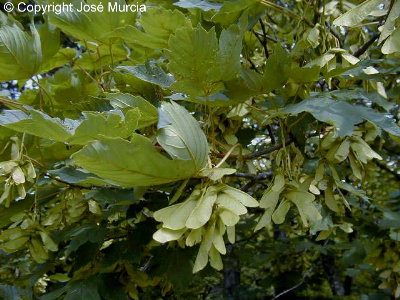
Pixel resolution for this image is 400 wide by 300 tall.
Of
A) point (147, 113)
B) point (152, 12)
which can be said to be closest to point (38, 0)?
point (152, 12)

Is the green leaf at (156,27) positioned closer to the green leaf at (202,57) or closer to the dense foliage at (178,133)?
the dense foliage at (178,133)

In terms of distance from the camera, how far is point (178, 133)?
0.79 meters

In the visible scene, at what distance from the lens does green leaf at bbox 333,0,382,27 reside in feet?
3.56

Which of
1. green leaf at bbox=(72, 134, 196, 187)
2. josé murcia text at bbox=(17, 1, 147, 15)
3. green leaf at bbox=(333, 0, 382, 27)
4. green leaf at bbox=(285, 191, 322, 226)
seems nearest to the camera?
green leaf at bbox=(72, 134, 196, 187)

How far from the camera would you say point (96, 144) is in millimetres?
708

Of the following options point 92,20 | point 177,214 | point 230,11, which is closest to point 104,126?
point 177,214

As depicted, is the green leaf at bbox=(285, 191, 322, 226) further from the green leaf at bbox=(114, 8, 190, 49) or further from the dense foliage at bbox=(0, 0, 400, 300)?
the green leaf at bbox=(114, 8, 190, 49)

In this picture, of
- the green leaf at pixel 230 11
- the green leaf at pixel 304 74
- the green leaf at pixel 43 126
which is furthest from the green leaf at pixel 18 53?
the green leaf at pixel 304 74

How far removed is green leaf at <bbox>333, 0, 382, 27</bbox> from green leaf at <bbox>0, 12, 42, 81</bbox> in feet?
3.04

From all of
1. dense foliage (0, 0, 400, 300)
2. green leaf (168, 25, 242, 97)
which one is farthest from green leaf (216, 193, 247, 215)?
green leaf (168, 25, 242, 97)

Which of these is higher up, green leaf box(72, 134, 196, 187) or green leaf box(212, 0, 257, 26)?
green leaf box(212, 0, 257, 26)

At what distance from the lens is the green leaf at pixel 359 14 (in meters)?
1.08

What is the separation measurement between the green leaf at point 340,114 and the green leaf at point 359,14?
0.94ft

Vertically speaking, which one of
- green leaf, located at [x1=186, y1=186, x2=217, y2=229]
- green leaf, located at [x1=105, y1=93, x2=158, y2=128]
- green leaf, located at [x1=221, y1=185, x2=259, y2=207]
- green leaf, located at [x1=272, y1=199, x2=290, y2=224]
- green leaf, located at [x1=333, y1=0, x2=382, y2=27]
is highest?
green leaf, located at [x1=333, y1=0, x2=382, y2=27]
